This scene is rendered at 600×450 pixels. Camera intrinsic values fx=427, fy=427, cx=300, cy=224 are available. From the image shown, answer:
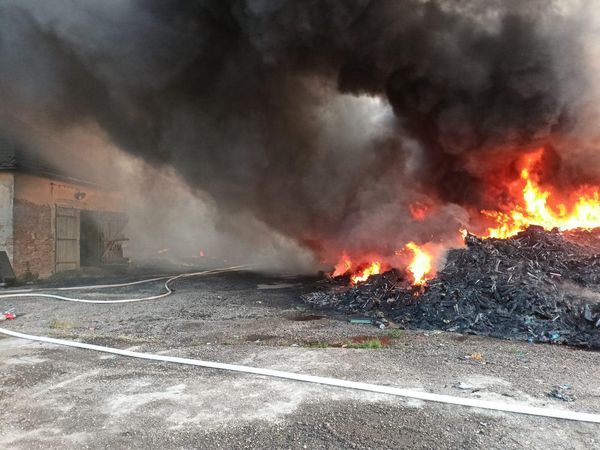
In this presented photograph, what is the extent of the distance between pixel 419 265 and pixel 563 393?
564cm

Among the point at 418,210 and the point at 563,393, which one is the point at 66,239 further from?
the point at 563,393

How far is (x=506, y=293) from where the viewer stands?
745 centimetres

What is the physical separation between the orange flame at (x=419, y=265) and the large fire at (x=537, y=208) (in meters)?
2.36

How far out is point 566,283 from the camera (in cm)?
791

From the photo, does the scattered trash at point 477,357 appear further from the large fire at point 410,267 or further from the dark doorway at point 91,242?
the dark doorway at point 91,242

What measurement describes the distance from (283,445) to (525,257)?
7.47 metres

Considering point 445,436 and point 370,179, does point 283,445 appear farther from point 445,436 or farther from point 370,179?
point 370,179

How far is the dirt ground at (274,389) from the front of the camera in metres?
3.25

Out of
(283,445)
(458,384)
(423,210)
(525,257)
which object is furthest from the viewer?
(423,210)

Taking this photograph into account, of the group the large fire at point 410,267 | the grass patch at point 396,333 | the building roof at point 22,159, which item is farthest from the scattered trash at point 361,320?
the building roof at point 22,159

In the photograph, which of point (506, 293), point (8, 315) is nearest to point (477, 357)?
point (506, 293)

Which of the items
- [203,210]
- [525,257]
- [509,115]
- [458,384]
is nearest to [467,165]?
[509,115]

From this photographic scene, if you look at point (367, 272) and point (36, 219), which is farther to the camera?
point (36, 219)

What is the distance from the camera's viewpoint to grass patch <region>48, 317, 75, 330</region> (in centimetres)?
678
